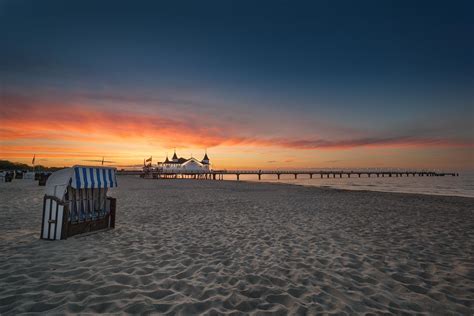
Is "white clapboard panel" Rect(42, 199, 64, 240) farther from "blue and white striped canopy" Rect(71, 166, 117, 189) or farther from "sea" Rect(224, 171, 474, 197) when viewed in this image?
"sea" Rect(224, 171, 474, 197)

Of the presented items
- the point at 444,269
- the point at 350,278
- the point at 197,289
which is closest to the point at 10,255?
the point at 197,289

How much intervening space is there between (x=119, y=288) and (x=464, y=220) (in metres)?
13.3

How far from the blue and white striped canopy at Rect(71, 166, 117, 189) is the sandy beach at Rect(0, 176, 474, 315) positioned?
144 centimetres

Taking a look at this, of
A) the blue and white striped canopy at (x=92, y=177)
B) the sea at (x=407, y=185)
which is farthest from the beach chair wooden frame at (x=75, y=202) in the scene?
the sea at (x=407, y=185)

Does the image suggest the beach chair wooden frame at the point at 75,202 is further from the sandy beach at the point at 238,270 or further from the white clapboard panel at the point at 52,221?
the sandy beach at the point at 238,270

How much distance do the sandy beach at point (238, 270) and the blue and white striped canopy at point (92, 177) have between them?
1.44 metres

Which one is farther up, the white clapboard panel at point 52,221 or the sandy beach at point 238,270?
the white clapboard panel at point 52,221

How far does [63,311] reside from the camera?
10.9 feet

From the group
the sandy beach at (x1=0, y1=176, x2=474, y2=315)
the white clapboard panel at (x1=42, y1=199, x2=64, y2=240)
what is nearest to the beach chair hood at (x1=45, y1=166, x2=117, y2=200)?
the white clapboard panel at (x1=42, y1=199, x2=64, y2=240)

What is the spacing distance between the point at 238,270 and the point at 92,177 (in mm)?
4948

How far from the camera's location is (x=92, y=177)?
707cm

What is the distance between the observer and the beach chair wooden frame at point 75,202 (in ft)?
21.2

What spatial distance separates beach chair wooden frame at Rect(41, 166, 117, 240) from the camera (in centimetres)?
645

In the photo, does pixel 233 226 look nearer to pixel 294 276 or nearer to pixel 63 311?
pixel 294 276
